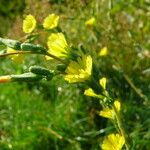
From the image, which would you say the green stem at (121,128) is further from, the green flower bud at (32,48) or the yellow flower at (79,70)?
the green flower bud at (32,48)

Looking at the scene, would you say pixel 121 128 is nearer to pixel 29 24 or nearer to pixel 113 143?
pixel 113 143

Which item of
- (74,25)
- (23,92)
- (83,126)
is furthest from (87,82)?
(74,25)

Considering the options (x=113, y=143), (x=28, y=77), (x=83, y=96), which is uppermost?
(x=28, y=77)

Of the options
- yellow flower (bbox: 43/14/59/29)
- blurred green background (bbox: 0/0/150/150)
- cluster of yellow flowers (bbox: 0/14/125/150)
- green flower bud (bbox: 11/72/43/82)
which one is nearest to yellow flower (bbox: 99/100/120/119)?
cluster of yellow flowers (bbox: 0/14/125/150)

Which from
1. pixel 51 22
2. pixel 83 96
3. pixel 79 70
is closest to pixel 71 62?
pixel 79 70

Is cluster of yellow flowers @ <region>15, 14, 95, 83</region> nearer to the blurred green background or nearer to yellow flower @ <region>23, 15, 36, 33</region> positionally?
yellow flower @ <region>23, 15, 36, 33</region>

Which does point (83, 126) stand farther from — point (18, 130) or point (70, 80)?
point (70, 80)
